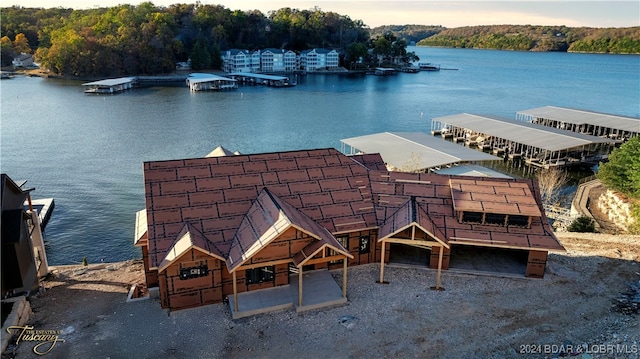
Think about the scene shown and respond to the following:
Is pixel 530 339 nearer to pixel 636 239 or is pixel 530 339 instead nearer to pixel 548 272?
pixel 548 272

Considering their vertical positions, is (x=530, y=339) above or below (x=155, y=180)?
below

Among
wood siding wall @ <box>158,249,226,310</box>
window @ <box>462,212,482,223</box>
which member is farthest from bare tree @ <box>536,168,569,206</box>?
wood siding wall @ <box>158,249,226,310</box>

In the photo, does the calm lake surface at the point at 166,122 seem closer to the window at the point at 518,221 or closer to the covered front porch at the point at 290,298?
the covered front porch at the point at 290,298

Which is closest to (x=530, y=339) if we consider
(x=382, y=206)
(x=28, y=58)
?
(x=382, y=206)

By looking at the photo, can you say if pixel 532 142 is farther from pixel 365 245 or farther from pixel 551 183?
pixel 365 245

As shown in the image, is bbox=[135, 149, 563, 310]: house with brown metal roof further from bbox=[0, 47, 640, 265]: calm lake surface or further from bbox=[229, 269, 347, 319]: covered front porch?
bbox=[0, 47, 640, 265]: calm lake surface

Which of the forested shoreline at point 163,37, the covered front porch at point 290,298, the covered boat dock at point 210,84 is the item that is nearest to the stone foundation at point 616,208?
the covered front porch at point 290,298

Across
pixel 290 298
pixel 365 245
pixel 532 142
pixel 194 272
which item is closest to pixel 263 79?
pixel 532 142
